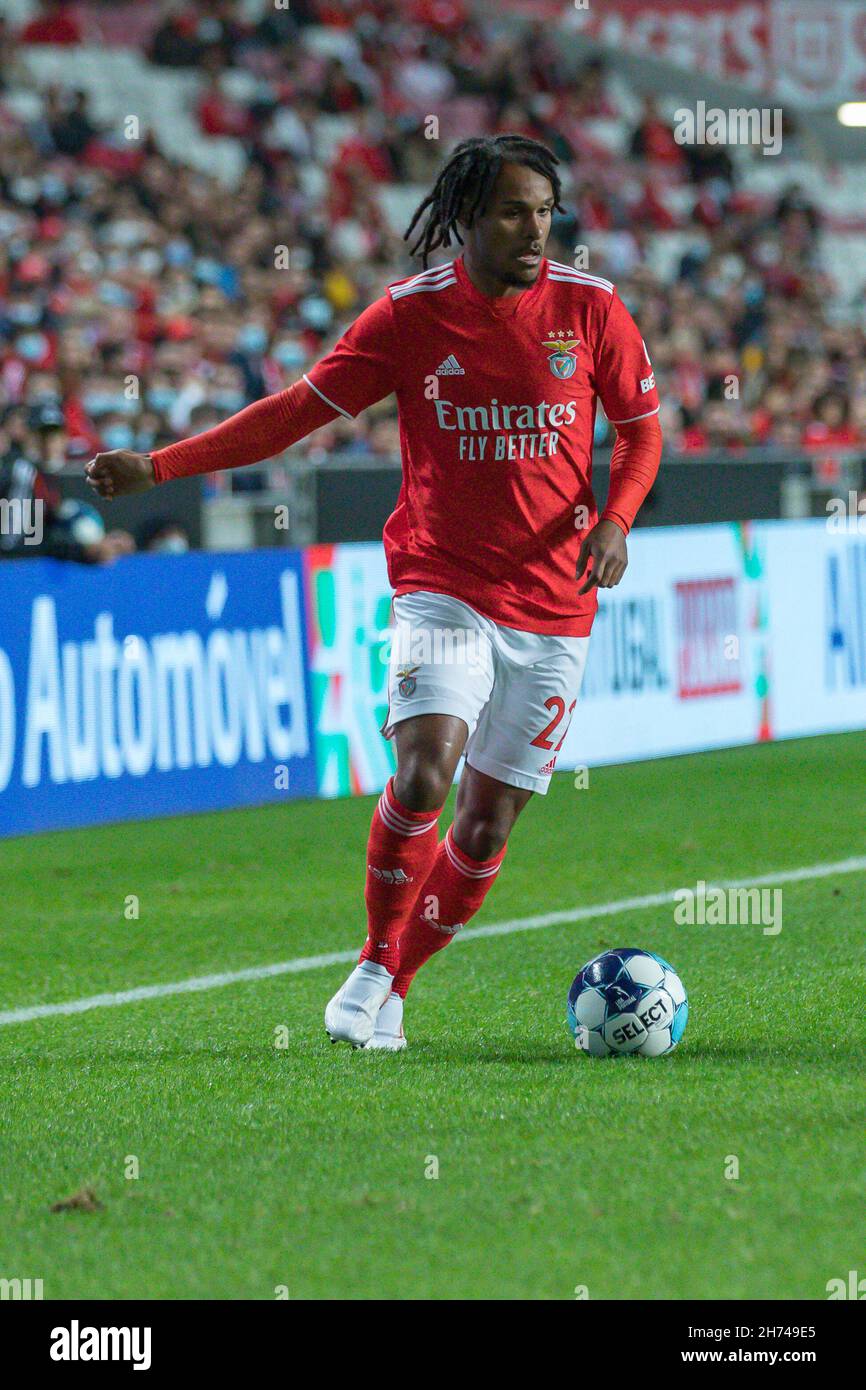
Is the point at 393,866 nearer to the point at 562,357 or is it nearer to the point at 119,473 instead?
the point at 119,473

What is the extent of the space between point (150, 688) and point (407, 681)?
16.4 feet

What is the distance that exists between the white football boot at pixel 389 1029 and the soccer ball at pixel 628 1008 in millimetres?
484

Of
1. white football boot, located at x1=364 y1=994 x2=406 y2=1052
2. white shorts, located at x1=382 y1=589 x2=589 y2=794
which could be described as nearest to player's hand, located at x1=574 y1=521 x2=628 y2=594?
white shorts, located at x1=382 y1=589 x2=589 y2=794

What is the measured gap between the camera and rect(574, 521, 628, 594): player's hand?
18.3 feet

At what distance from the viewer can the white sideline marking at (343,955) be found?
668 cm

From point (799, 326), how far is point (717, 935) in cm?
1783

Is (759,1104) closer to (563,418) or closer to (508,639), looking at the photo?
(508,639)

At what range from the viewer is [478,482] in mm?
5750

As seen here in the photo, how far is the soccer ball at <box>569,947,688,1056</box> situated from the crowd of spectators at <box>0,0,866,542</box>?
899cm

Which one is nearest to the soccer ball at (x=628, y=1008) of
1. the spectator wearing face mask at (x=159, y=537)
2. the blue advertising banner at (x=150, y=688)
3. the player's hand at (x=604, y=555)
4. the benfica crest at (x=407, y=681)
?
the benfica crest at (x=407, y=681)

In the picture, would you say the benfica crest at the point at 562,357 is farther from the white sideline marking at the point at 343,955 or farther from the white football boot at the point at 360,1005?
the white sideline marking at the point at 343,955

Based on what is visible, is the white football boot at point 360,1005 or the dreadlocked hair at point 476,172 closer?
the dreadlocked hair at point 476,172

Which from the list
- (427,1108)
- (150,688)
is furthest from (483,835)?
(150,688)

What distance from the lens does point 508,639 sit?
18.9 ft
